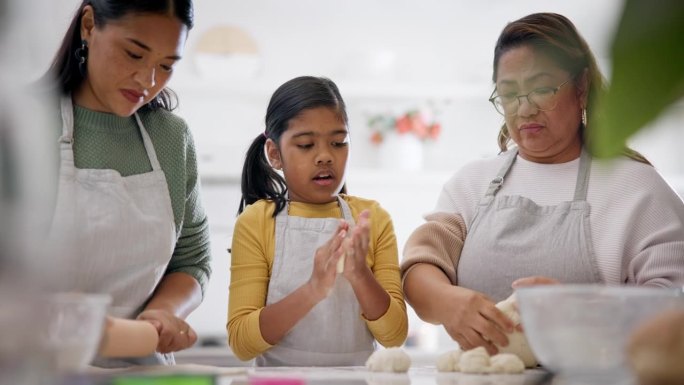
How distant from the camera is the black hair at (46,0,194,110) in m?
1.33

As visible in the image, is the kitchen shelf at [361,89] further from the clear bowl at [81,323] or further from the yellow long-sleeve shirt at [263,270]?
the clear bowl at [81,323]

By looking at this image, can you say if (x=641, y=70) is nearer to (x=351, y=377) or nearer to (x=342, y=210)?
(x=351, y=377)

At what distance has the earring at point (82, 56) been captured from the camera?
4.60 ft

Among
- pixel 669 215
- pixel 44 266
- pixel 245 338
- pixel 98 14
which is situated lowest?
pixel 245 338

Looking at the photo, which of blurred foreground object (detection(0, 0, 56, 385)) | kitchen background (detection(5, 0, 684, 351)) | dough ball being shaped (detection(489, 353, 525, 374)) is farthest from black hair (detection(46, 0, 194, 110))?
kitchen background (detection(5, 0, 684, 351))

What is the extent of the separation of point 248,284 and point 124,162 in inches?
12.8

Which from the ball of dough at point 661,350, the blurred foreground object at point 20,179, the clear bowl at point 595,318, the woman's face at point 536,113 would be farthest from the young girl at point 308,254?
the blurred foreground object at point 20,179

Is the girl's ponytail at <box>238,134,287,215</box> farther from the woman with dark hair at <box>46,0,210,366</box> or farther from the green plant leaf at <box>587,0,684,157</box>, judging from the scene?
the green plant leaf at <box>587,0,684,157</box>

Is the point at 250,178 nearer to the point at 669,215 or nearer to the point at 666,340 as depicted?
the point at 669,215

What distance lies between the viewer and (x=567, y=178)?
60.8 inches

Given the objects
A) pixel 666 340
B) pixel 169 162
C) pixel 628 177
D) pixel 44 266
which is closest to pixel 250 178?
pixel 169 162

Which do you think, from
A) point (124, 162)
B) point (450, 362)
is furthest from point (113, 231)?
Answer: point (450, 362)

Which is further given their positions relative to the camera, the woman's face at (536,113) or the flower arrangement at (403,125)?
the flower arrangement at (403,125)

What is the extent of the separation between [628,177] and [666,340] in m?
1.00
